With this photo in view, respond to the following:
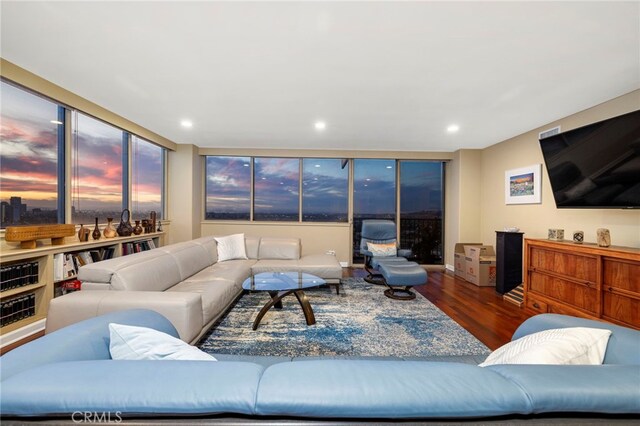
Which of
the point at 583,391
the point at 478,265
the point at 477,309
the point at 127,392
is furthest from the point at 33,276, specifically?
the point at 478,265

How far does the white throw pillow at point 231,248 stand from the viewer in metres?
4.11

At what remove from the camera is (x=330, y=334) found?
2.55m

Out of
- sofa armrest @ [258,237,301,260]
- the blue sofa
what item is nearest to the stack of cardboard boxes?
sofa armrest @ [258,237,301,260]

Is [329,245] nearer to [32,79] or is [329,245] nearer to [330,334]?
[330,334]

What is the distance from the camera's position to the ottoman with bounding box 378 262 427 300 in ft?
11.3

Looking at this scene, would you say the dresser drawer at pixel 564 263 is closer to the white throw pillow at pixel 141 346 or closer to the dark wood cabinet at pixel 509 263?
the dark wood cabinet at pixel 509 263

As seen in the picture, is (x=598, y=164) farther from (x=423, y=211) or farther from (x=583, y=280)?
(x=423, y=211)

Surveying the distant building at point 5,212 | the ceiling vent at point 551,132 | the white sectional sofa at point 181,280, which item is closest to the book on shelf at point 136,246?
the white sectional sofa at point 181,280

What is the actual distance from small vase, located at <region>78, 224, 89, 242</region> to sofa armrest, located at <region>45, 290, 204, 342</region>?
1.67m

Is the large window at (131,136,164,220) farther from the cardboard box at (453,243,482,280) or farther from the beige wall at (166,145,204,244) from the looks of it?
the cardboard box at (453,243,482,280)

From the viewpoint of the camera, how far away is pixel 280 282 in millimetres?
3051

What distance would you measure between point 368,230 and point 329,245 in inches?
45.8

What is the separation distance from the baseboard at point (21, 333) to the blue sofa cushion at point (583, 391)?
11.8ft

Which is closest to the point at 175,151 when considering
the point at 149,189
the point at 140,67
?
the point at 149,189
